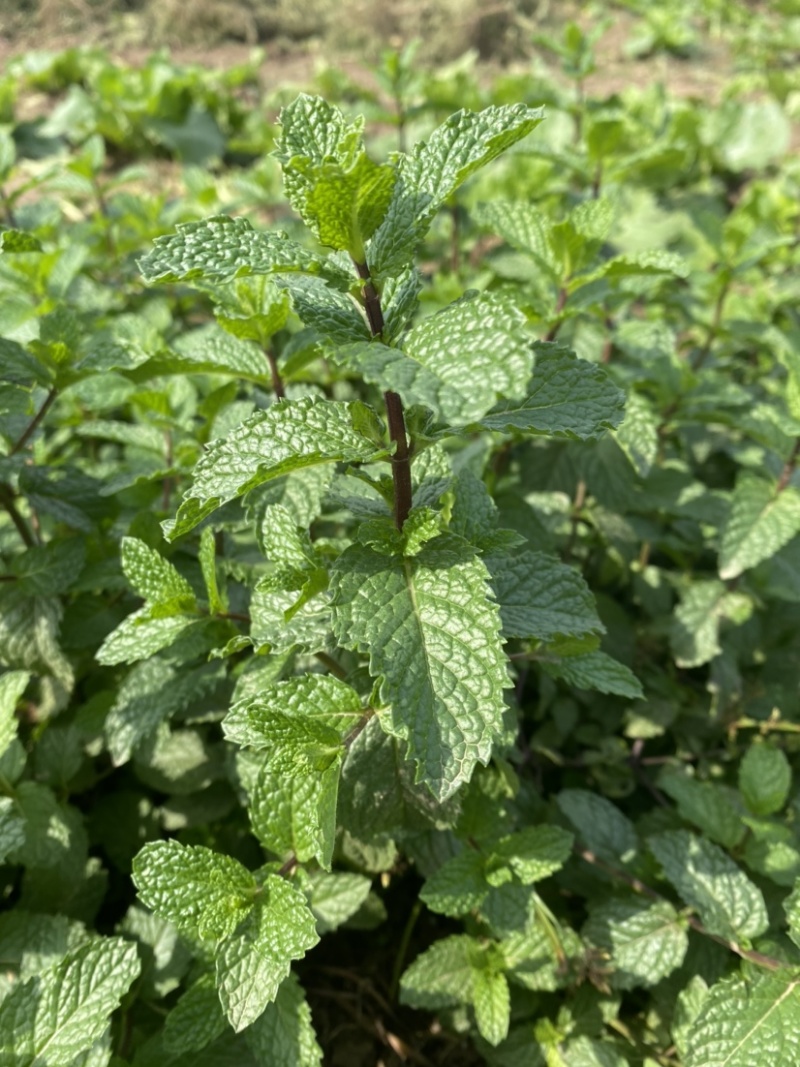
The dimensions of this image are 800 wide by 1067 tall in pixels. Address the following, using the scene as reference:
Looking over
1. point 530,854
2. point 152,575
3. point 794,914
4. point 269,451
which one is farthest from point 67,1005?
point 794,914

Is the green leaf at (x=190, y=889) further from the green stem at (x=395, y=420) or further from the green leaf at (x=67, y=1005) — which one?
the green stem at (x=395, y=420)

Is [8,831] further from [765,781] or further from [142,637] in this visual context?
[765,781]

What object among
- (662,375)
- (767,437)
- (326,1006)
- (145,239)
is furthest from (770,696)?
(145,239)

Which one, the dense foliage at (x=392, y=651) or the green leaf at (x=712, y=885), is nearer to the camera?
the dense foliage at (x=392, y=651)

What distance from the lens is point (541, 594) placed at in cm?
122

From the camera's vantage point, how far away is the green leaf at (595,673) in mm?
1284

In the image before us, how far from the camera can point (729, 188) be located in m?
4.85

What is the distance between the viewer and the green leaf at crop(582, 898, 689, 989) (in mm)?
1466

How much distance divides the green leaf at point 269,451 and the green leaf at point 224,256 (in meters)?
0.18

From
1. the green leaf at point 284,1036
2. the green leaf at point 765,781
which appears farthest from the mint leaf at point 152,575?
the green leaf at point 765,781

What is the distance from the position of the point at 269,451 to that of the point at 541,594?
0.50m

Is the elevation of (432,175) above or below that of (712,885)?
above

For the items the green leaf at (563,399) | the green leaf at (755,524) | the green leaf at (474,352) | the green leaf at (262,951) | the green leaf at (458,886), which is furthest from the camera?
the green leaf at (755,524)

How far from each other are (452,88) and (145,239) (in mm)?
2065
